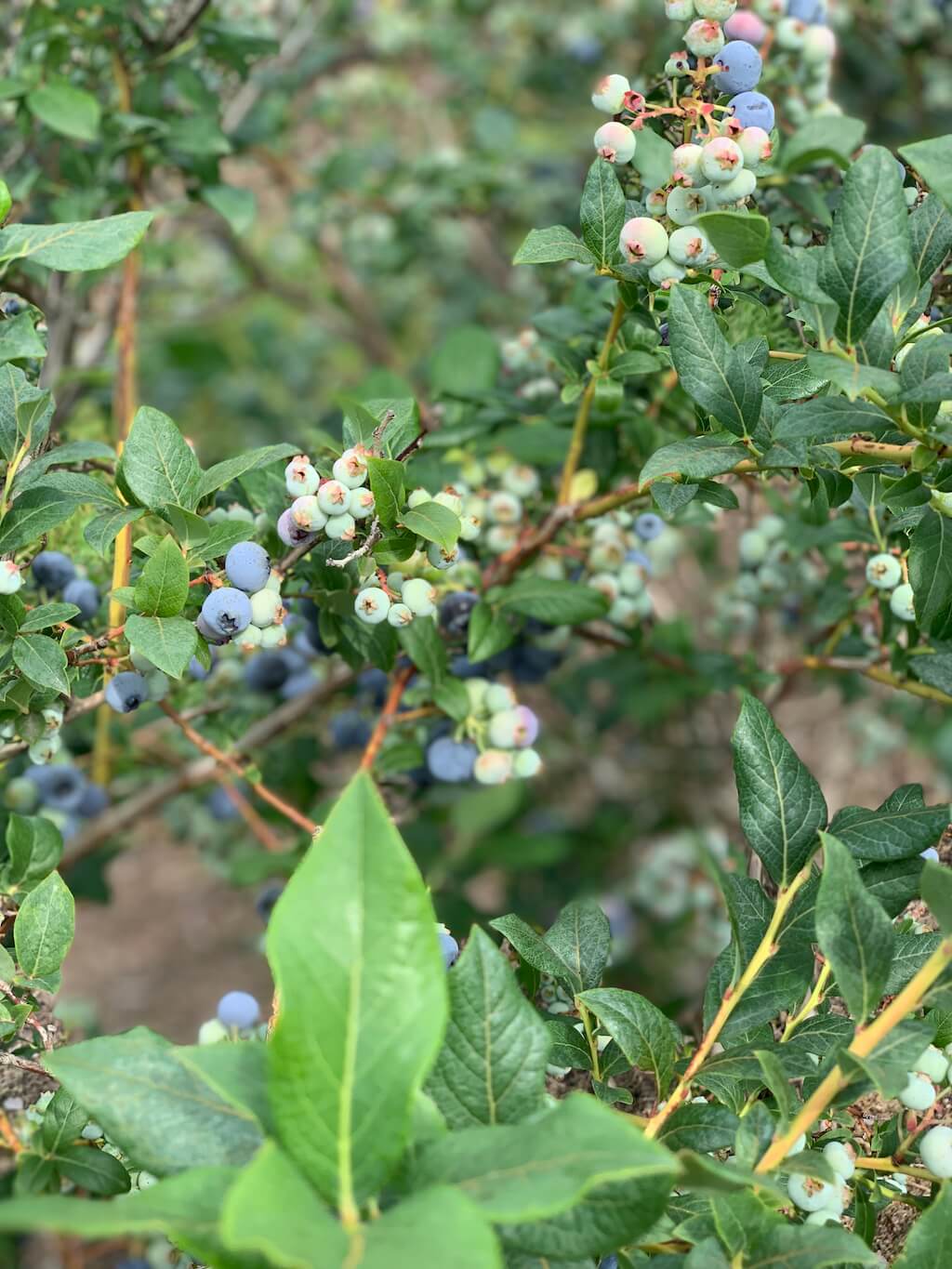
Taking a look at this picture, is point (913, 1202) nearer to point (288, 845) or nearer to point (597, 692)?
point (288, 845)

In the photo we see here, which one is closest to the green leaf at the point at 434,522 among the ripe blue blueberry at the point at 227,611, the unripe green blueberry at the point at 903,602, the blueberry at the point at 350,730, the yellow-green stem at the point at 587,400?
the ripe blue blueberry at the point at 227,611

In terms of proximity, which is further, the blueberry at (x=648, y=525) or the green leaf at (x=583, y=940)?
the blueberry at (x=648, y=525)

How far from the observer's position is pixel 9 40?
1.64 metres

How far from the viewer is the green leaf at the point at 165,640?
2.60ft

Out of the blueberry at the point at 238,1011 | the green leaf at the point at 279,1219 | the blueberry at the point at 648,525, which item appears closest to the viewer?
the green leaf at the point at 279,1219

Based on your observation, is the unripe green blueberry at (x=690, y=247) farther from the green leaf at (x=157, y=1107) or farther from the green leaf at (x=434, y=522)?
the green leaf at (x=157, y=1107)

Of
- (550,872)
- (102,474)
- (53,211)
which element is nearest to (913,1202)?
(102,474)

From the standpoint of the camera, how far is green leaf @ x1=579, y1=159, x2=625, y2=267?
33.9 inches

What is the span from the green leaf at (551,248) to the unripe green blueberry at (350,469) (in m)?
0.17

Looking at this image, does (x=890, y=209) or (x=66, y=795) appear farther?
(x=66, y=795)

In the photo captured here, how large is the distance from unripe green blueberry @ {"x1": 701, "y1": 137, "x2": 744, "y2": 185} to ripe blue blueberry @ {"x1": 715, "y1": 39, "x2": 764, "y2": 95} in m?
0.14

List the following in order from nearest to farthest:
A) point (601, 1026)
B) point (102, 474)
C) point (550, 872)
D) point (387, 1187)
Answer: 1. point (387, 1187)
2. point (601, 1026)
3. point (102, 474)
4. point (550, 872)

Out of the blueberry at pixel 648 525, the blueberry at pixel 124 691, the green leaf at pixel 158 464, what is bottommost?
the blueberry at pixel 648 525

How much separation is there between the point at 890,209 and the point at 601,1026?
1.87 feet
